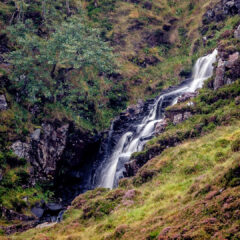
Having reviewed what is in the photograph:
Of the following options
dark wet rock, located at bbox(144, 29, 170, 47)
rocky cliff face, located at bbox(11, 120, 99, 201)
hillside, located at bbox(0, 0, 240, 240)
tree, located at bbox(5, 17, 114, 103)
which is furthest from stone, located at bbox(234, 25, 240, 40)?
dark wet rock, located at bbox(144, 29, 170, 47)

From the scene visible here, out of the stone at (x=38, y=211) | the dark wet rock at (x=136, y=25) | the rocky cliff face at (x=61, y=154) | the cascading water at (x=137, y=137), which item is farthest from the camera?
the dark wet rock at (x=136, y=25)

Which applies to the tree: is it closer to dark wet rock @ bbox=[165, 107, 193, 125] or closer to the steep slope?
dark wet rock @ bbox=[165, 107, 193, 125]

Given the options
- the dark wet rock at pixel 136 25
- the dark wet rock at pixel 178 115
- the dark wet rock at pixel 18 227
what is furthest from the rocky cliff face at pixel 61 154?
the dark wet rock at pixel 136 25

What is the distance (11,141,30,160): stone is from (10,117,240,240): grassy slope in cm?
1092

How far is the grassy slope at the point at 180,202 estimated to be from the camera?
1064 centimetres

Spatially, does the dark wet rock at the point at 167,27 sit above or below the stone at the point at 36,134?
above

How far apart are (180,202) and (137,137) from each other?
767 inches

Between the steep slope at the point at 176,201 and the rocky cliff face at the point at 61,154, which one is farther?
the rocky cliff face at the point at 61,154

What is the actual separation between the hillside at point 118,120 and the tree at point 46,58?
168 mm

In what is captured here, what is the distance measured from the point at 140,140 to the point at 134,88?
1676 cm

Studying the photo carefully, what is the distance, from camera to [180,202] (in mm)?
14492

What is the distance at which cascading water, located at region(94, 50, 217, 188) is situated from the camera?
30837mm

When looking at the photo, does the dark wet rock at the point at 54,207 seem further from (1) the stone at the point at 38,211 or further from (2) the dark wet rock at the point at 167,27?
(2) the dark wet rock at the point at 167,27

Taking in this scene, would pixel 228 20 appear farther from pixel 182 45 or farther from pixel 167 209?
pixel 167 209
